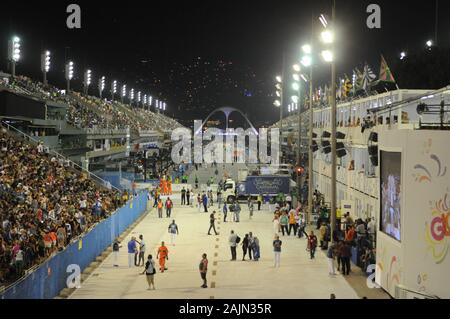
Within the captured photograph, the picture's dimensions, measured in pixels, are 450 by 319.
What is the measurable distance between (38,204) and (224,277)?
8979mm

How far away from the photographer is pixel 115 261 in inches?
1048

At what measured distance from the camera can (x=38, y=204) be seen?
94.8ft

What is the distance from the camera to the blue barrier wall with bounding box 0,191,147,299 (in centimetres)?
1664

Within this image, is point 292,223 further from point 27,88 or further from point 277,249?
point 27,88

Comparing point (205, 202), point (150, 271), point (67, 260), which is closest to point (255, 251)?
point (150, 271)

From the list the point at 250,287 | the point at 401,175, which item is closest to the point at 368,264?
the point at 250,287

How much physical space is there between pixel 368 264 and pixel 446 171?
26.9 feet

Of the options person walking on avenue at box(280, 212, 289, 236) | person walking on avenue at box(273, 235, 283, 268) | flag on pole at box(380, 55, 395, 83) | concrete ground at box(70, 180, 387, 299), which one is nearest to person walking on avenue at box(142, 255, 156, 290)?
concrete ground at box(70, 180, 387, 299)

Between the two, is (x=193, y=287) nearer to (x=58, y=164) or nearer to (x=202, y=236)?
(x=202, y=236)

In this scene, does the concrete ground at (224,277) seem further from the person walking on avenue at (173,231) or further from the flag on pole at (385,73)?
the flag on pole at (385,73)

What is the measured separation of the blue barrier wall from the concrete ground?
2.21ft

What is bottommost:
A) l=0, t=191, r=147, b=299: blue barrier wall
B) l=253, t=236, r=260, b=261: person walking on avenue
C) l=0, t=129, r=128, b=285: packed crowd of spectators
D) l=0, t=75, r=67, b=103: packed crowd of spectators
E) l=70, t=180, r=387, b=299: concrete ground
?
l=70, t=180, r=387, b=299: concrete ground

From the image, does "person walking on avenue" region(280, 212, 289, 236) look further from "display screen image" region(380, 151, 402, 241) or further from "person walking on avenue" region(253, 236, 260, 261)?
"display screen image" region(380, 151, 402, 241)
